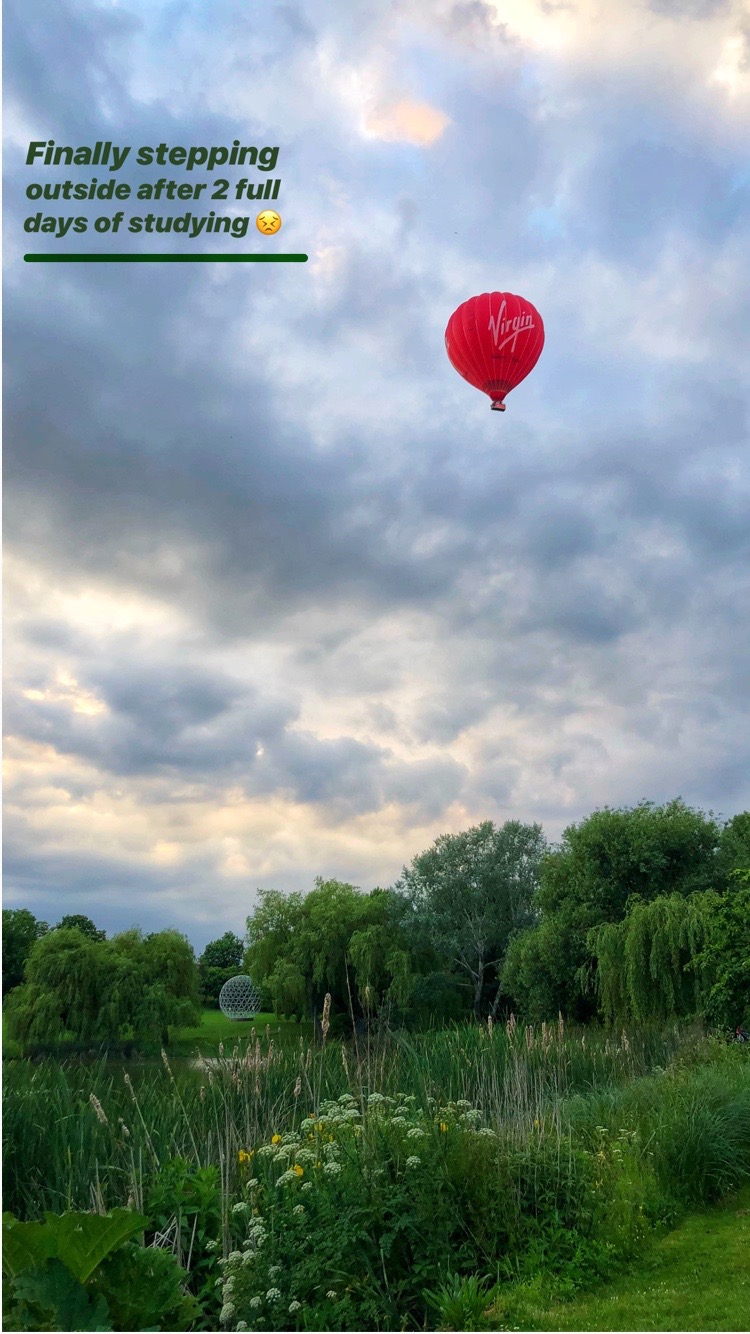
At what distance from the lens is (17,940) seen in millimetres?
37344

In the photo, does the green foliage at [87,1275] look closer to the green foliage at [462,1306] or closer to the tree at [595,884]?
the green foliage at [462,1306]

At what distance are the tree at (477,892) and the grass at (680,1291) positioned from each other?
91.5 feet

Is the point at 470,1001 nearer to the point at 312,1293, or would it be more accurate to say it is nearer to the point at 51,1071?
the point at 51,1071

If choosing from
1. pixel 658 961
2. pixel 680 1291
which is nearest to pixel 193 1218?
pixel 680 1291

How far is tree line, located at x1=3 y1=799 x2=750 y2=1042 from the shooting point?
2036cm

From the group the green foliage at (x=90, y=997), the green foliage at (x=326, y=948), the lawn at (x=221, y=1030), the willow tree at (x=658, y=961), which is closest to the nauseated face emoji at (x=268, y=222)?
the willow tree at (x=658, y=961)

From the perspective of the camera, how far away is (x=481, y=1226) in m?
5.64

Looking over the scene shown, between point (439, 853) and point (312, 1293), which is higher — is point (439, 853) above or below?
above

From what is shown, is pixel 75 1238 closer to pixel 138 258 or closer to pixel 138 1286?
pixel 138 1286

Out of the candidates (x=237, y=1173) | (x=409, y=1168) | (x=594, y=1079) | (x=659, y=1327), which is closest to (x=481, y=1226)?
(x=409, y=1168)

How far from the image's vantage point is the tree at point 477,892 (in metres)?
34.9

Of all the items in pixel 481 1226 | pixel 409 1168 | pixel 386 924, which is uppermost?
pixel 386 924

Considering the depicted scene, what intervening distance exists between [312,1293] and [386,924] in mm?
32029

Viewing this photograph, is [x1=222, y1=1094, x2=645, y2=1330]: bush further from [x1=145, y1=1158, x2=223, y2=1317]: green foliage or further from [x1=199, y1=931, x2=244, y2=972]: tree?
[x1=199, y1=931, x2=244, y2=972]: tree
